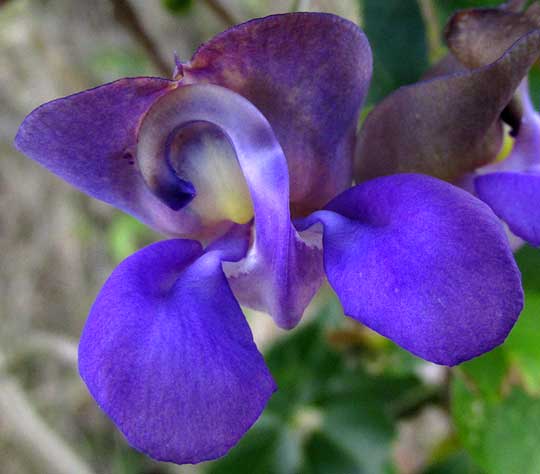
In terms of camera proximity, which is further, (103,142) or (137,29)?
(137,29)

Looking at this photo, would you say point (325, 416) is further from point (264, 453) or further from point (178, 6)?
point (178, 6)

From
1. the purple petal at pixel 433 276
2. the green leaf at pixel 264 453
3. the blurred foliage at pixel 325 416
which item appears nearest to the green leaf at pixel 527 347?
the purple petal at pixel 433 276

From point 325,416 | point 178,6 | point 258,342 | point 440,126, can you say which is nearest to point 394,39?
point 440,126

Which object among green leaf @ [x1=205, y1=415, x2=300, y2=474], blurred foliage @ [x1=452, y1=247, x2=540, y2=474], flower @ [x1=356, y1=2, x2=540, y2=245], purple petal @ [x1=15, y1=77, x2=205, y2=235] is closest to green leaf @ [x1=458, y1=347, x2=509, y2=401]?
blurred foliage @ [x1=452, y1=247, x2=540, y2=474]

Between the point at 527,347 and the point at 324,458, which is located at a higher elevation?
the point at 527,347

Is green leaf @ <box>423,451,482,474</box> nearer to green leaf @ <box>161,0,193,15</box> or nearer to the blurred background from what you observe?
the blurred background

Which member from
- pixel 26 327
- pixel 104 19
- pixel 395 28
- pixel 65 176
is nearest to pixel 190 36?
pixel 104 19
